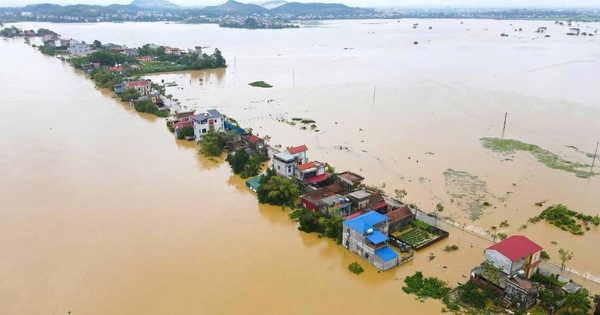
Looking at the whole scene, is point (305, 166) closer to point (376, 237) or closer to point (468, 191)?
point (376, 237)

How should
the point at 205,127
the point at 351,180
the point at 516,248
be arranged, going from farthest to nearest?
the point at 205,127
the point at 351,180
the point at 516,248

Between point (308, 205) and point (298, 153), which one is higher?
point (298, 153)

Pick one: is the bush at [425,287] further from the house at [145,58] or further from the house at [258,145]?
the house at [145,58]

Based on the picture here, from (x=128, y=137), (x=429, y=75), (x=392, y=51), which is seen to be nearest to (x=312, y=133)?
(x=128, y=137)

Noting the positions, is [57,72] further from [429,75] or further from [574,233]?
[574,233]

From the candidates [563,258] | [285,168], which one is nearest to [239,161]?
[285,168]

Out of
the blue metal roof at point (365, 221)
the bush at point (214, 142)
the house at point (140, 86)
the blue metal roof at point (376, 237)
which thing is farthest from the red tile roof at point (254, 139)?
the house at point (140, 86)
